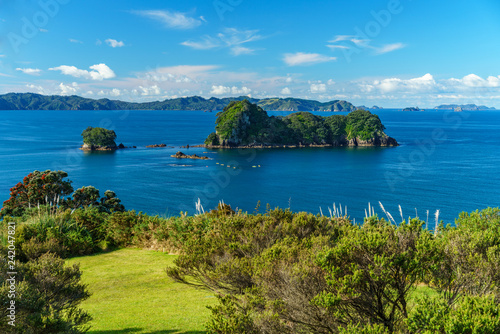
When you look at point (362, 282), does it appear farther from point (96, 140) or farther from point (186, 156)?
point (96, 140)

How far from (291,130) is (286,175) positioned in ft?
206

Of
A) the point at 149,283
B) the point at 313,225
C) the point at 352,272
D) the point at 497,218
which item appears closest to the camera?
the point at 352,272

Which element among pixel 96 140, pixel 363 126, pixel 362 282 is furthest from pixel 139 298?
pixel 363 126

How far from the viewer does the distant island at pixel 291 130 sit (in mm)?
136500

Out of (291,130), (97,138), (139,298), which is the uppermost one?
(291,130)

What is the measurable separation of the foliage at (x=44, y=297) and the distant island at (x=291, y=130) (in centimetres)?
12614

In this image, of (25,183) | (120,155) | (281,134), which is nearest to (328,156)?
(281,134)

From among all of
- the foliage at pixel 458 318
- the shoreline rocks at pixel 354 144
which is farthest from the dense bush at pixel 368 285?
the shoreline rocks at pixel 354 144

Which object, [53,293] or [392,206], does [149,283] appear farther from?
[392,206]

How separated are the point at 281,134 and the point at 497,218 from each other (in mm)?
134665

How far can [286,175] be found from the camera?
8569cm

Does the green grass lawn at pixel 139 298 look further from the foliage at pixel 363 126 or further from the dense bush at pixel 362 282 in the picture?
the foliage at pixel 363 126

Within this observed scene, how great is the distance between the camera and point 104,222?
65.0ft

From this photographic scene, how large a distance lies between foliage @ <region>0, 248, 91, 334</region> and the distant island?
126137 millimetres
